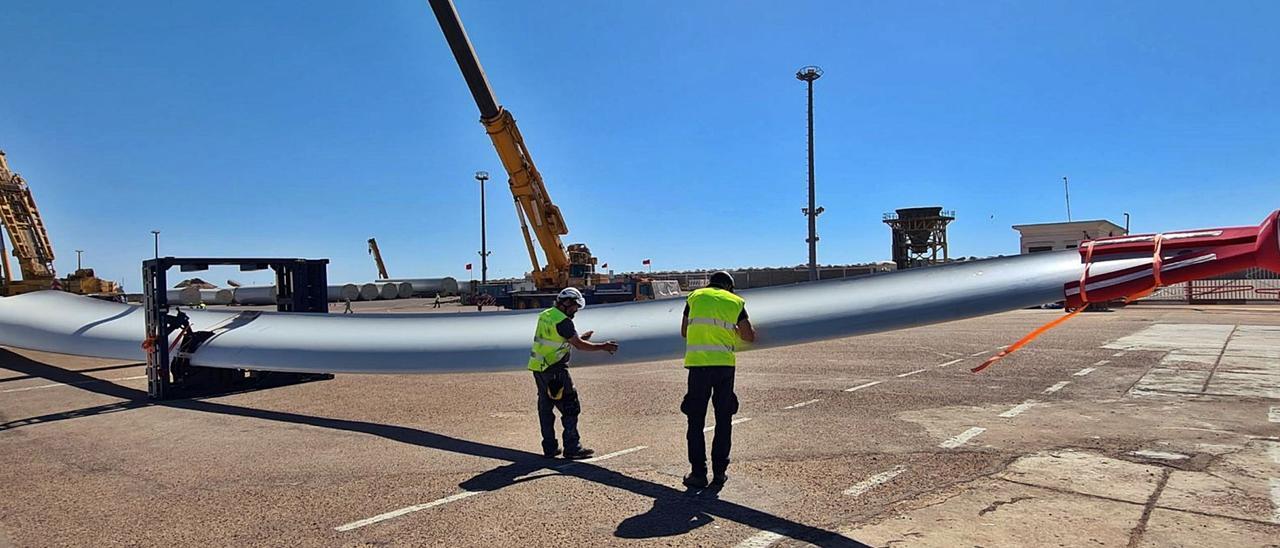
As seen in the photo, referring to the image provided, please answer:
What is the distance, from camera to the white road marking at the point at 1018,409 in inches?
291

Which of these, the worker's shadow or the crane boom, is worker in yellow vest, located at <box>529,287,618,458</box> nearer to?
the worker's shadow

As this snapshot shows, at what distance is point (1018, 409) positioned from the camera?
7.71 meters

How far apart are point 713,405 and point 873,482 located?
125 cm

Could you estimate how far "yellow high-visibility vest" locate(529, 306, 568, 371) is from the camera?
19.8ft

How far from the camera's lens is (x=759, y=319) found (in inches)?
245

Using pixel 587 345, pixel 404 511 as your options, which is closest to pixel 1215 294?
pixel 587 345

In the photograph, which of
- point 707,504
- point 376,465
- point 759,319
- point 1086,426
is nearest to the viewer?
point 707,504

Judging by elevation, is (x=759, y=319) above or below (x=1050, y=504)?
above

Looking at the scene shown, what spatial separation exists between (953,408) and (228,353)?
8.78 metres

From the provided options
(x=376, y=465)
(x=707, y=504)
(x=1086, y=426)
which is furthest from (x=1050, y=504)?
(x=376, y=465)

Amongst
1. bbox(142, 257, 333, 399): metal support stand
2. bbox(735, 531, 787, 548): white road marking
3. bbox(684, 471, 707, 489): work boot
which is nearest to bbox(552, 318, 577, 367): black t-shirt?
bbox(684, 471, 707, 489): work boot

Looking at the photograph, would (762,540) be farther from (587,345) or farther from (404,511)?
(587,345)

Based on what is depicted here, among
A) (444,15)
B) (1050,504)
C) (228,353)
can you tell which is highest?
(444,15)

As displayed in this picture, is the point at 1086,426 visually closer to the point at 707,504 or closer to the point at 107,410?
the point at 707,504
